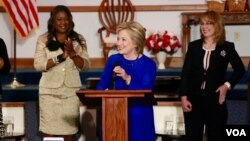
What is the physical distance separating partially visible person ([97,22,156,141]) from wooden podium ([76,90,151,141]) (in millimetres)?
254

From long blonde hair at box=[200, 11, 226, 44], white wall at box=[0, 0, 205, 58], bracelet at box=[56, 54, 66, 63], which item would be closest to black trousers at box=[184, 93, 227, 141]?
long blonde hair at box=[200, 11, 226, 44]

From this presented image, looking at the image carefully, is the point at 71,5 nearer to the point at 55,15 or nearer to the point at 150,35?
the point at 150,35

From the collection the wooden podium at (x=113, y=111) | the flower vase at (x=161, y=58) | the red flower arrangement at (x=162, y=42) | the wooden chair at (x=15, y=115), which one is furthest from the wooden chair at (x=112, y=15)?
the wooden podium at (x=113, y=111)

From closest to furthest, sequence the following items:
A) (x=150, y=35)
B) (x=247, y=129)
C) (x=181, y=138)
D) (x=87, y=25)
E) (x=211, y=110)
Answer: (x=247, y=129) < (x=211, y=110) < (x=181, y=138) < (x=150, y=35) < (x=87, y=25)

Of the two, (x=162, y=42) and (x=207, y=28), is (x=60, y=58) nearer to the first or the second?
(x=207, y=28)

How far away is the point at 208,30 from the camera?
4410 mm

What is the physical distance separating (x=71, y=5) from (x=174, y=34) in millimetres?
1720

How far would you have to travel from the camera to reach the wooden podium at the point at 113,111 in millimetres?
3174

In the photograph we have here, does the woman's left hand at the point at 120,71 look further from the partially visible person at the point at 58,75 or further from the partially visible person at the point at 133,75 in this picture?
the partially visible person at the point at 58,75

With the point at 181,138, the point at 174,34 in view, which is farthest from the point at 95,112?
the point at 174,34

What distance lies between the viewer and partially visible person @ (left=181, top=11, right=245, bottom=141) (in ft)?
14.5

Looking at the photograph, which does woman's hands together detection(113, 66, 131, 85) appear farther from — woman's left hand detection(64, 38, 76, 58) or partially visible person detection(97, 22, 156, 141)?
woman's left hand detection(64, 38, 76, 58)

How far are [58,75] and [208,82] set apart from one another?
116cm

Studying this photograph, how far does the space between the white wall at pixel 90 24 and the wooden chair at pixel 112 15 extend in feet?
0.42
